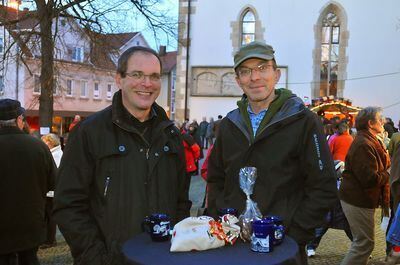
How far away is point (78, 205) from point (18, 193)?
208 cm

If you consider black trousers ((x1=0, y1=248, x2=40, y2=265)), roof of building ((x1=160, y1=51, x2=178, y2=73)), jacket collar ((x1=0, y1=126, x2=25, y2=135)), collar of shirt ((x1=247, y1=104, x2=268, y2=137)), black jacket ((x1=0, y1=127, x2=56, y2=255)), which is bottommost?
black trousers ((x1=0, y1=248, x2=40, y2=265))

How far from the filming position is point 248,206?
8.87 ft

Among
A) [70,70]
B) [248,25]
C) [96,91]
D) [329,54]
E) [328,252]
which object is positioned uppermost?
[248,25]

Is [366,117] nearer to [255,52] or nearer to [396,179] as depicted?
[396,179]

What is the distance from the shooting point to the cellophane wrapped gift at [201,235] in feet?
7.43

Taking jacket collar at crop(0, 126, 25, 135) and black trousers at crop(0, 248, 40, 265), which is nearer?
black trousers at crop(0, 248, 40, 265)

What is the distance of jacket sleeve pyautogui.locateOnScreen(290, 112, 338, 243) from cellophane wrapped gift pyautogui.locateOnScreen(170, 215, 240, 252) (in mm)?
567

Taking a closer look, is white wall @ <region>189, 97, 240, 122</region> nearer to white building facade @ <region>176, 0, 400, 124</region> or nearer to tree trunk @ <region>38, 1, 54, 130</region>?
white building facade @ <region>176, 0, 400, 124</region>

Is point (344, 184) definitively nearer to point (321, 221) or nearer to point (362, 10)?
point (321, 221)

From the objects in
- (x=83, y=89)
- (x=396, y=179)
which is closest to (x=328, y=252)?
(x=396, y=179)

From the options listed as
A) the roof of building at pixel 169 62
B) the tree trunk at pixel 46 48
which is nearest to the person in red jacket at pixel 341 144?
the tree trunk at pixel 46 48

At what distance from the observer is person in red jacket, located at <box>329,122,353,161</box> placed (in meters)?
8.99

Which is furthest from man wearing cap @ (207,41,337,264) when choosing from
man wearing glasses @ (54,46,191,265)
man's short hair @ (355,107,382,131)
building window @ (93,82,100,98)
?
building window @ (93,82,100,98)

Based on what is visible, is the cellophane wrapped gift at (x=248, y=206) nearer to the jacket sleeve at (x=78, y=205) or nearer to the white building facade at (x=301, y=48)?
the jacket sleeve at (x=78, y=205)
